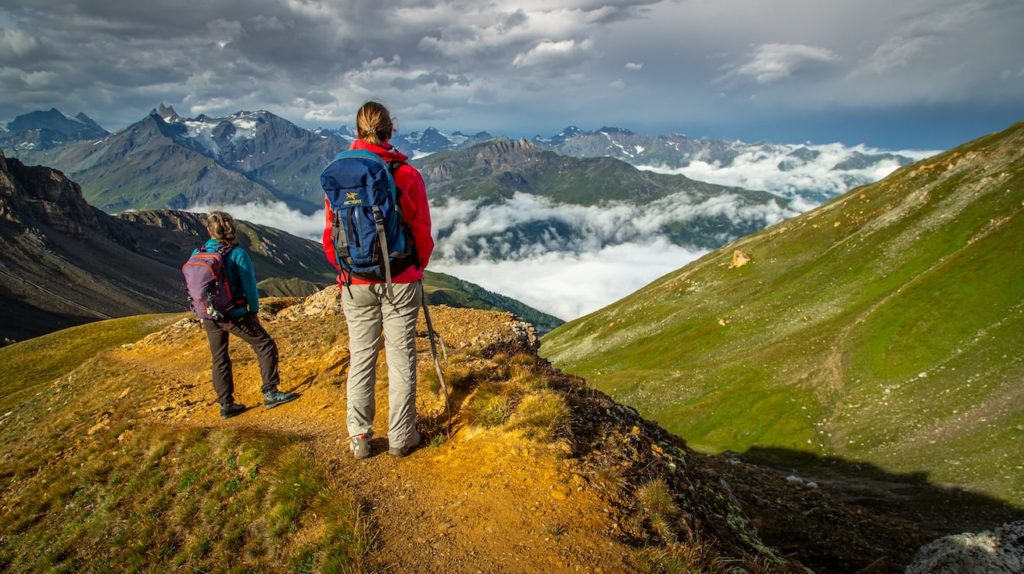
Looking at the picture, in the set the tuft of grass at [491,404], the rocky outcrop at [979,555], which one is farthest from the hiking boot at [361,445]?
the rocky outcrop at [979,555]

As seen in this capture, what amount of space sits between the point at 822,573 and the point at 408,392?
10759 millimetres

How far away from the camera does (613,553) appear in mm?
7332

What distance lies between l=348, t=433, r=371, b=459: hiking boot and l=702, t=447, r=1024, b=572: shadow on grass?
10.3 meters

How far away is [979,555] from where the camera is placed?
35.0 ft

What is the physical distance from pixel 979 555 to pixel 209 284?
19454mm

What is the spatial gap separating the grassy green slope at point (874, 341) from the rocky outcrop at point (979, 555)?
35657 mm

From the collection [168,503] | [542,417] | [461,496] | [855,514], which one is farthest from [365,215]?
[855,514]

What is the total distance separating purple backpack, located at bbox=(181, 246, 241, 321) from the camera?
13328 millimetres

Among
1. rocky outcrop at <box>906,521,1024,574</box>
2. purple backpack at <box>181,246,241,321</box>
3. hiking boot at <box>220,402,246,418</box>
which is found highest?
purple backpack at <box>181,246,241,321</box>

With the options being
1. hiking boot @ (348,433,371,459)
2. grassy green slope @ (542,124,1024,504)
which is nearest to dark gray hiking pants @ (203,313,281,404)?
hiking boot @ (348,433,371,459)

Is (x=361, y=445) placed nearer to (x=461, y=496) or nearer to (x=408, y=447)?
(x=408, y=447)

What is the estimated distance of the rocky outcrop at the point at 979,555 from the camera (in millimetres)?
10312

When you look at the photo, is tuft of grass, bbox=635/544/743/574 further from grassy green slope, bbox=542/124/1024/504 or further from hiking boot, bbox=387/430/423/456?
grassy green slope, bbox=542/124/1024/504

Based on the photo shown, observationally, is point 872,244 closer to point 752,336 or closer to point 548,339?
point 752,336
